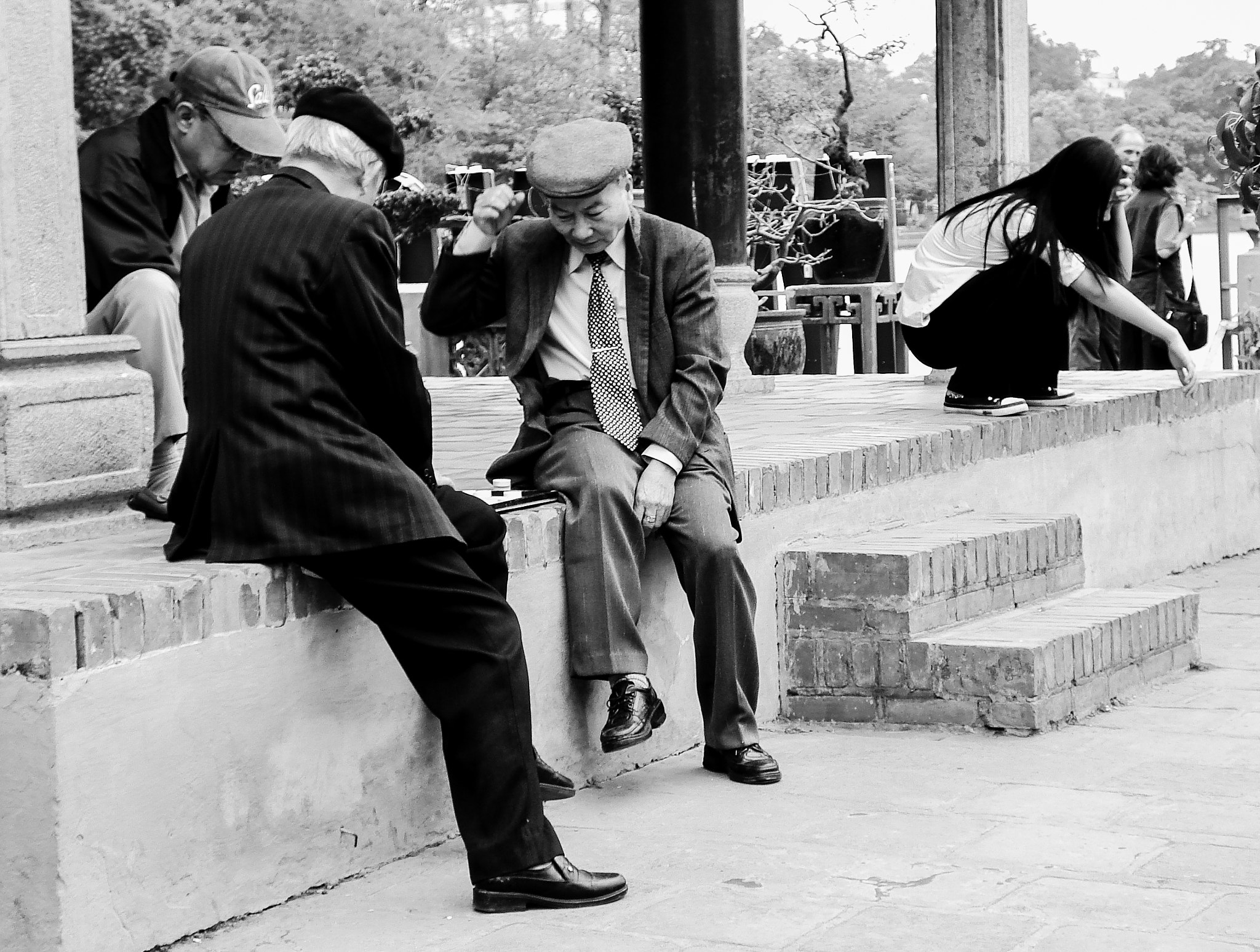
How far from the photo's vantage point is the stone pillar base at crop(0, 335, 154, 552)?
352 centimetres

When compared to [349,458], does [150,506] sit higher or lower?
lower

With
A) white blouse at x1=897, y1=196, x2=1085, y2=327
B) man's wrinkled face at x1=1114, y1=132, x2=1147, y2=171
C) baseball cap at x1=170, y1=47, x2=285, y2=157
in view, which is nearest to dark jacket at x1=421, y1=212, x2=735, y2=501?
baseball cap at x1=170, y1=47, x2=285, y2=157

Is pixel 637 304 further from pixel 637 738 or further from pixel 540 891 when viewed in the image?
pixel 540 891

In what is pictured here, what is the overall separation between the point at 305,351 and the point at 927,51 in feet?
72.3

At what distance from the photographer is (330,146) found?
3211mm

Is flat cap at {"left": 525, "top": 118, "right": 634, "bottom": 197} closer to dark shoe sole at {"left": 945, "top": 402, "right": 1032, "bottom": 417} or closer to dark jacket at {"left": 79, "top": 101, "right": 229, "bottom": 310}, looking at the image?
dark jacket at {"left": 79, "top": 101, "right": 229, "bottom": 310}

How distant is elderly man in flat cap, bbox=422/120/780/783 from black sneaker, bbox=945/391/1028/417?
2.18 metres

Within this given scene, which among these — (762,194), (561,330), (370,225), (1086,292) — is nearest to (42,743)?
(370,225)

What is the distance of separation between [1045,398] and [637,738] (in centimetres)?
313

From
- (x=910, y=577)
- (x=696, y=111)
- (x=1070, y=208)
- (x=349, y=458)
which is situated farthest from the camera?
(x=696, y=111)

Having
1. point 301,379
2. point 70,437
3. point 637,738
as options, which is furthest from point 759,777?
point 70,437

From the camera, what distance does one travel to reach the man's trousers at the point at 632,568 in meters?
3.95

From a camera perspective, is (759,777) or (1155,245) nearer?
(759,777)

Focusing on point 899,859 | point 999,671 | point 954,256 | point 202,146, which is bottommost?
point 899,859
